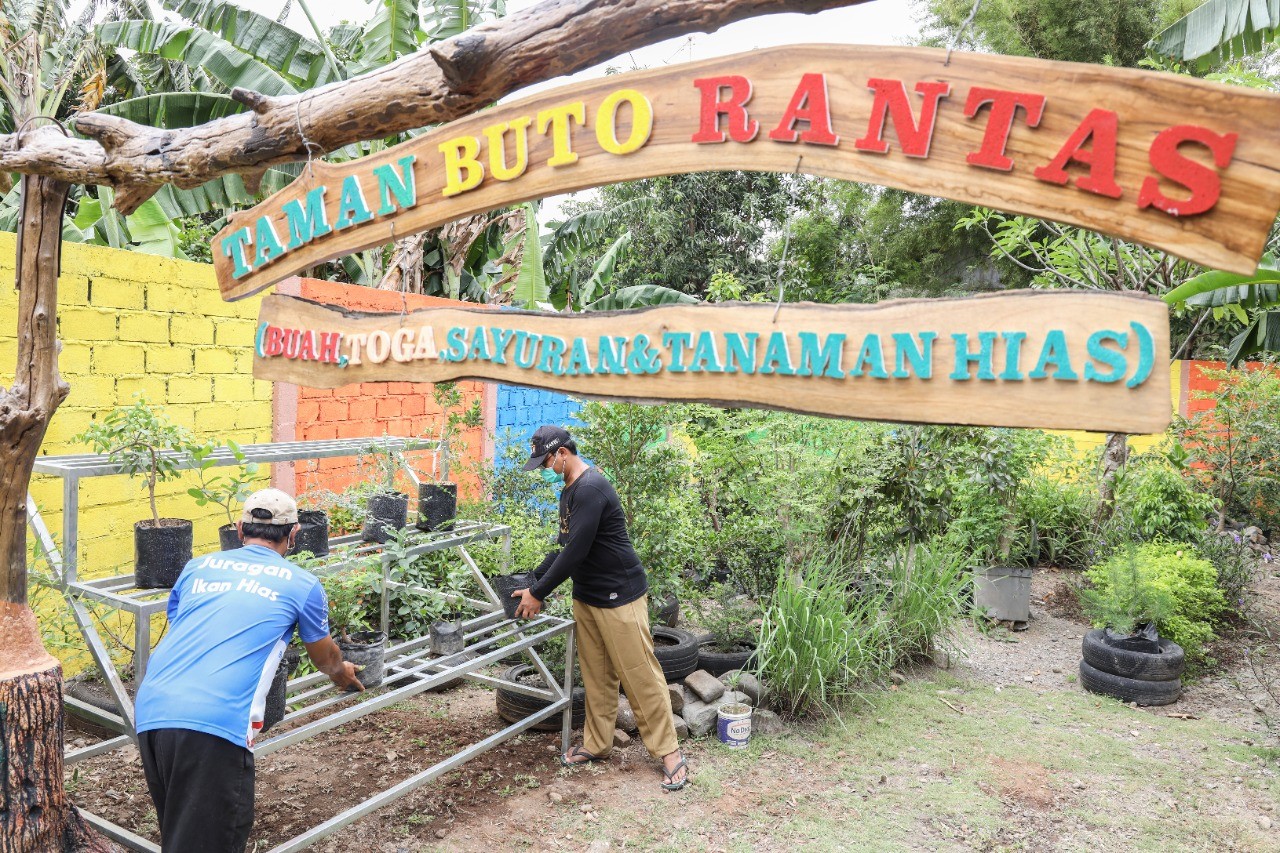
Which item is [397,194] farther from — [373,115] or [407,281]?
[407,281]

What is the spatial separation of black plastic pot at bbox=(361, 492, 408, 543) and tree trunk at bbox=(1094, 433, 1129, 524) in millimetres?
6693

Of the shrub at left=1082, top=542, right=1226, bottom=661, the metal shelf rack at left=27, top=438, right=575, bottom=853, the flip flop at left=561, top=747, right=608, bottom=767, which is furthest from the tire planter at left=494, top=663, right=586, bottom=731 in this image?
the shrub at left=1082, top=542, right=1226, bottom=661

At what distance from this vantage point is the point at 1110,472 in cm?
823

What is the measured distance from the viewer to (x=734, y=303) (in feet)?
8.00

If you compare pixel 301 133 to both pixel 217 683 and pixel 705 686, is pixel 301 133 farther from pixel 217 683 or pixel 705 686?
pixel 705 686

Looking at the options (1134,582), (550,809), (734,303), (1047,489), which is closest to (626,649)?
(550,809)

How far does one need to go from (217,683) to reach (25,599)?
113cm

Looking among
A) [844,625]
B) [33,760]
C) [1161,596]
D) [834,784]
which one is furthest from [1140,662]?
[33,760]

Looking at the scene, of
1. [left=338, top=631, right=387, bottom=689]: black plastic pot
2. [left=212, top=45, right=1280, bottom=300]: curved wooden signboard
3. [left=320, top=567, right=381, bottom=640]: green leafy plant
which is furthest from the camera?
[left=320, top=567, right=381, bottom=640]: green leafy plant

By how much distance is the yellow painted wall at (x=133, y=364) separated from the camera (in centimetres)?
430

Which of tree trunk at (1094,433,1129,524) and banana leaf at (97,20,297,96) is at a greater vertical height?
banana leaf at (97,20,297,96)

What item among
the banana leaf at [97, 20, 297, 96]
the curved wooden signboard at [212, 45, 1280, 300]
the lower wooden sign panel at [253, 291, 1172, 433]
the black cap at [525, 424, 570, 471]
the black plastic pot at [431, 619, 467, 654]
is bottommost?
the black plastic pot at [431, 619, 467, 654]

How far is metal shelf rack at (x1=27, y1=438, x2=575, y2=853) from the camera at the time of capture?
306 centimetres

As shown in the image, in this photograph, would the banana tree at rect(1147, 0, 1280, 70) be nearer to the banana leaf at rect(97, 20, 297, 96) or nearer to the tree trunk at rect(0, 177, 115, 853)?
the banana leaf at rect(97, 20, 297, 96)
